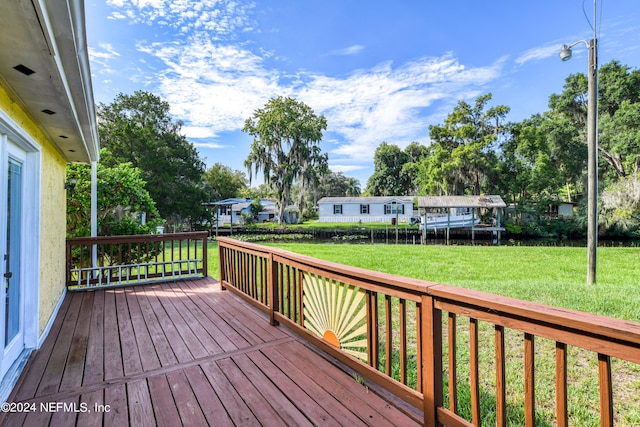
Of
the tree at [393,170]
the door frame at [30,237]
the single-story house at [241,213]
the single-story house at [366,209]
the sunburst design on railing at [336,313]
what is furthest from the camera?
the tree at [393,170]

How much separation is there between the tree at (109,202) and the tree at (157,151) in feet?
43.1

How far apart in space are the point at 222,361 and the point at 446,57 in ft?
55.0

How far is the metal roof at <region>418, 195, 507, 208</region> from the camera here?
66.9ft

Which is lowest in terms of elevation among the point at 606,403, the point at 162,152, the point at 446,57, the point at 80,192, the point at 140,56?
the point at 606,403

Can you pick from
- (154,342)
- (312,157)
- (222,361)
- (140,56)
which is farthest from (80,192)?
(312,157)

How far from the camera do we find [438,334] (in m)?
1.63

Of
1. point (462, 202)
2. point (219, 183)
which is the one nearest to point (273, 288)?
point (462, 202)

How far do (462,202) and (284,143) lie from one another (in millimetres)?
14740

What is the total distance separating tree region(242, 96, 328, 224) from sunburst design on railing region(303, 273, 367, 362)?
78.7 ft

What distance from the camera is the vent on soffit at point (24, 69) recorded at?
1.86 meters

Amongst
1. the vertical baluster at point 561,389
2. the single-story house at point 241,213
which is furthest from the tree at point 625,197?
the single-story house at point 241,213

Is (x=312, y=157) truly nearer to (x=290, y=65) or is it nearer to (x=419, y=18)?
(x=290, y=65)

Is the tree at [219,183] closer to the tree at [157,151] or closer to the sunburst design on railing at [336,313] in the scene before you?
the tree at [157,151]

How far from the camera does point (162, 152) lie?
2028 cm
